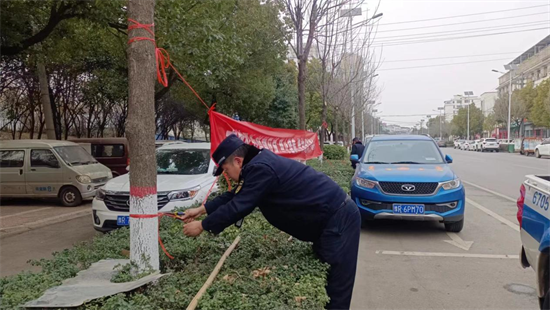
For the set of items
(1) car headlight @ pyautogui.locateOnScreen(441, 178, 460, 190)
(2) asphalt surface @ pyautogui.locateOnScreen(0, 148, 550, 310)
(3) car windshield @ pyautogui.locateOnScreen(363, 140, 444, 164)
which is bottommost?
(2) asphalt surface @ pyautogui.locateOnScreen(0, 148, 550, 310)

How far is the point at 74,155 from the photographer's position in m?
11.2

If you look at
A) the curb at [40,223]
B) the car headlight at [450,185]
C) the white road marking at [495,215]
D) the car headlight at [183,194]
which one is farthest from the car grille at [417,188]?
the curb at [40,223]

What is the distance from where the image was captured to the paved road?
13.5ft

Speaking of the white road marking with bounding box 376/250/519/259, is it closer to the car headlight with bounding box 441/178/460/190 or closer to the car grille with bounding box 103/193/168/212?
the car headlight with bounding box 441/178/460/190

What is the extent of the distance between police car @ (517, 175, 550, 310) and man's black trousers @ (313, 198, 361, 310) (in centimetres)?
136

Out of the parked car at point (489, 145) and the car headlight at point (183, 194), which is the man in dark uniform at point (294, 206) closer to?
the car headlight at point (183, 194)

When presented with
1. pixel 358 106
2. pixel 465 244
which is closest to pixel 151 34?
pixel 465 244

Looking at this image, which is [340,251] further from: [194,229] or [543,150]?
[543,150]

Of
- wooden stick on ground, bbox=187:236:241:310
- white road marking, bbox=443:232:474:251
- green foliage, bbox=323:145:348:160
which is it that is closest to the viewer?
wooden stick on ground, bbox=187:236:241:310

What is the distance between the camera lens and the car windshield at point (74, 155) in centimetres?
1081

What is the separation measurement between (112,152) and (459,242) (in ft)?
39.2

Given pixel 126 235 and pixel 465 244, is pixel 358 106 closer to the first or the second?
pixel 465 244

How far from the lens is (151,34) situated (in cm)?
292

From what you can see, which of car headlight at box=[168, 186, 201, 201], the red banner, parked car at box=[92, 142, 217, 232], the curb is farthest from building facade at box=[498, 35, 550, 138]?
car headlight at box=[168, 186, 201, 201]
